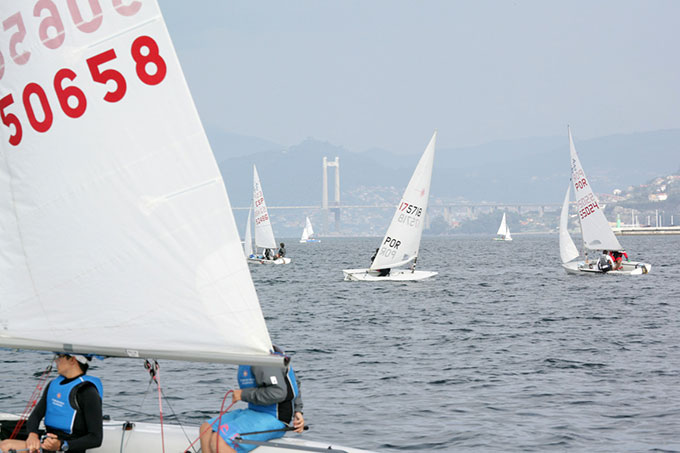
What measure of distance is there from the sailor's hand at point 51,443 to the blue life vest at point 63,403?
0.29ft

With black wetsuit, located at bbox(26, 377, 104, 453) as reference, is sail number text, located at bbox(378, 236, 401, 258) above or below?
below

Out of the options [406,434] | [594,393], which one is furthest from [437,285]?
[406,434]

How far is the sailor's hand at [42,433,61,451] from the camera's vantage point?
17.1 ft

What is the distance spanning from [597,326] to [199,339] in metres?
15.6

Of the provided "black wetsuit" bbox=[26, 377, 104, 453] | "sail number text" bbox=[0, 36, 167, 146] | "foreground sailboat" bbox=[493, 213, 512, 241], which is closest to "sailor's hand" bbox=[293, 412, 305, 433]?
"black wetsuit" bbox=[26, 377, 104, 453]

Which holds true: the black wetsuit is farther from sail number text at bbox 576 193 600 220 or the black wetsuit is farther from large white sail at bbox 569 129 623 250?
sail number text at bbox 576 193 600 220

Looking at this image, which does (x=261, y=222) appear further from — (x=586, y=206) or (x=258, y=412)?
(x=258, y=412)

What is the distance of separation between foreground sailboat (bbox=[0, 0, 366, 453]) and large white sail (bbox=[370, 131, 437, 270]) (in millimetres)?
24026

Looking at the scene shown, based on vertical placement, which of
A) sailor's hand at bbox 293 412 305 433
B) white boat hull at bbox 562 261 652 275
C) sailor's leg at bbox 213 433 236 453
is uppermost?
sailor's leg at bbox 213 433 236 453

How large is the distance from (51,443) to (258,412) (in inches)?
48.8

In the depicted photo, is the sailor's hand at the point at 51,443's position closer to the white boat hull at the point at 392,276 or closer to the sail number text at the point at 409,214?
the sail number text at the point at 409,214

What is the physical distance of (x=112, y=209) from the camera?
4.94m

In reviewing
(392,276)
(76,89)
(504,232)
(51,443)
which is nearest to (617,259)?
(392,276)

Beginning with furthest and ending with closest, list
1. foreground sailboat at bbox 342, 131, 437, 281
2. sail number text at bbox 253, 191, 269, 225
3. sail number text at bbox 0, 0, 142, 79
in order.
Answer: sail number text at bbox 253, 191, 269, 225 → foreground sailboat at bbox 342, 131, 437, 281 → sail number text at bbox 0, 0, 142, 79
